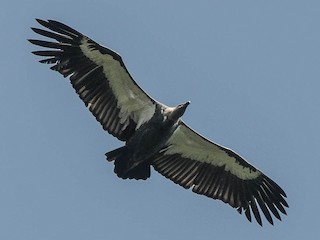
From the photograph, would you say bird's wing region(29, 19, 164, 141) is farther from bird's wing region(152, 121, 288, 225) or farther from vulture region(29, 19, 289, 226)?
bird's wing region(152, 121, 288, 225)

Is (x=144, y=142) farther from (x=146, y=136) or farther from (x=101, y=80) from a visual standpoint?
(x=101, y=80)

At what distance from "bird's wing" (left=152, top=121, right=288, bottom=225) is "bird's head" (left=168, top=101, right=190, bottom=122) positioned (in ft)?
5.91

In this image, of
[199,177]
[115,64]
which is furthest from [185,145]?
[115,64]

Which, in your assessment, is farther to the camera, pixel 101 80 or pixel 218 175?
pixel 218 175

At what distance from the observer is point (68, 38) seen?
109 feet

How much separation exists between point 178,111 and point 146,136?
3.72 ft

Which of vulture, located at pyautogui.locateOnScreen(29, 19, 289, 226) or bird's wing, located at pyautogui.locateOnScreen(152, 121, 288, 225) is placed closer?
vulture, located at pyautogui.locateOnScreen(29, 19, 289, 226)

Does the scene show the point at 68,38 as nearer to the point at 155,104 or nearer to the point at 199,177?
the point at 155,104

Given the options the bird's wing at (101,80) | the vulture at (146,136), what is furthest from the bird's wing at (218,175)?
the bird's wing at (101,80)

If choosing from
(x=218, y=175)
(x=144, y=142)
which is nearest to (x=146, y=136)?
(x=144, y=142)

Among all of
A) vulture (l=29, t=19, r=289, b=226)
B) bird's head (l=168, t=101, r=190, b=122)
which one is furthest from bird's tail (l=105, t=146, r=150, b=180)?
bird's head (l=168, t=101, r=190, b=122)

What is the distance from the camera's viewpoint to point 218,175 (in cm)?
3516

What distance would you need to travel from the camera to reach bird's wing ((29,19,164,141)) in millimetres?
33094

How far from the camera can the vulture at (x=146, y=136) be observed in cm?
3284
